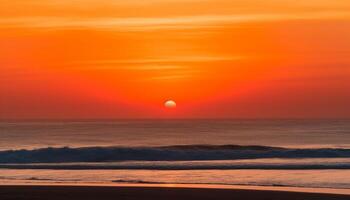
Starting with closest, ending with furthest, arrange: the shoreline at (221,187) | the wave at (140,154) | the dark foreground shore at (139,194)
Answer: the dark foreground shore at (139,194) → the shoreline at (221,187) → the wave at (140,154)

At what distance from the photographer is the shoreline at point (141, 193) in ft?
70.4

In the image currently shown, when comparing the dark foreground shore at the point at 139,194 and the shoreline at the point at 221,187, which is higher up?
the shoreline at the point at 221,187

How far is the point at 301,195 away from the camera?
22062mm

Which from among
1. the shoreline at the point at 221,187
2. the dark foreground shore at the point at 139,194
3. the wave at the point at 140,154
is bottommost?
the dark foreground shore at the point at 139,194

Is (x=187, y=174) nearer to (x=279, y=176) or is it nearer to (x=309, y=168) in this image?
(x=279, y=176)

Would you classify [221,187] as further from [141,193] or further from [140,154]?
[140,154]

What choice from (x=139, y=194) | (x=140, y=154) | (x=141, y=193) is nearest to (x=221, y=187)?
(x=141, y=193)

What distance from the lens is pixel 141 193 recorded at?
22.6 m

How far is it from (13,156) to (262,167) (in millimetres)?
18430

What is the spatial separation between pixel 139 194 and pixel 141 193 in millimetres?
178

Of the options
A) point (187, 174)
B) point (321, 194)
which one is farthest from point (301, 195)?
point (187, 174)

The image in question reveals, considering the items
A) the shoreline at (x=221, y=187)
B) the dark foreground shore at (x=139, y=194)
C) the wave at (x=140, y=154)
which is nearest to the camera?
the dark foreground shore at (x=139, y=194)

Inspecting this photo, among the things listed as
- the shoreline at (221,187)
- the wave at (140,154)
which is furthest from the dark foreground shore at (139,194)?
the wave at (140,154)

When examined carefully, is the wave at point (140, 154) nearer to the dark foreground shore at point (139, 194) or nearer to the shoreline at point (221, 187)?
the shoreline at point (221, 187)
